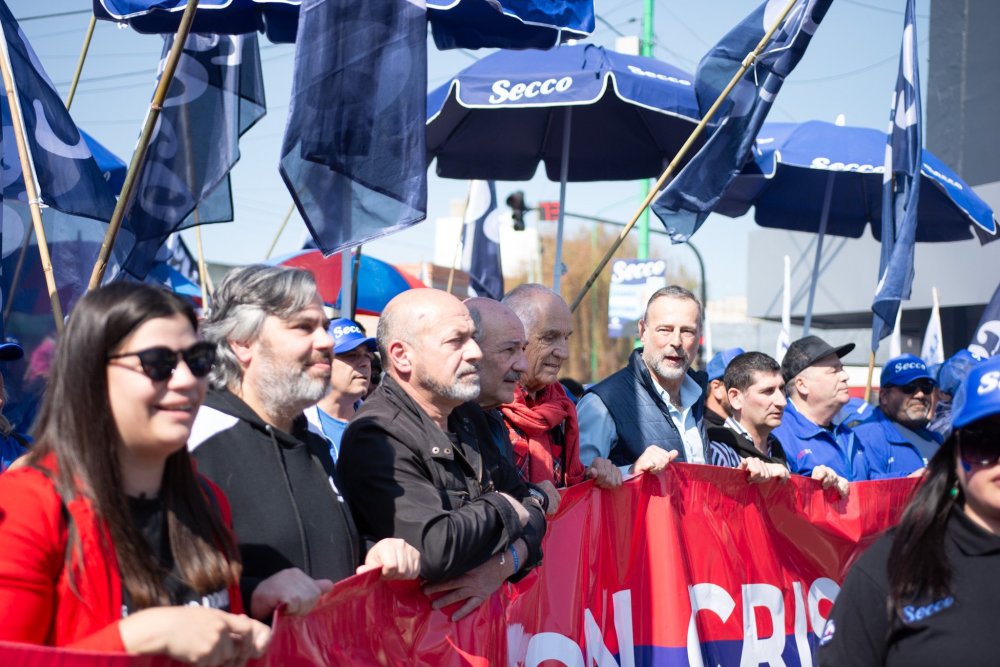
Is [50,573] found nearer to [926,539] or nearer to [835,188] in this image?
[926,539]

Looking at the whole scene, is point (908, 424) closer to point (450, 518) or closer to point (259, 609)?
point (450, 518)

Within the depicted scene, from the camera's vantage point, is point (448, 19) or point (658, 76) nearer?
point (448, 19)

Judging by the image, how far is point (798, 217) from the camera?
34.2 ft

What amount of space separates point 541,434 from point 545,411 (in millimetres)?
104

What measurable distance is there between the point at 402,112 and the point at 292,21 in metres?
1.53

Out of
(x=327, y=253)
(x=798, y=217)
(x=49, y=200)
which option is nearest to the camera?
(x=327, y=253)

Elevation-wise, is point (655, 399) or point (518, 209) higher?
point (518, 209)

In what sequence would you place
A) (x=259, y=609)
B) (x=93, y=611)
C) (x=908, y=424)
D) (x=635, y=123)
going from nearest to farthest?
(x=93, y=611), (x=259, y=609), (x=908, y=424), (x=635, y=123)

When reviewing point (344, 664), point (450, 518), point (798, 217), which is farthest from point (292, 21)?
point (798, 217)

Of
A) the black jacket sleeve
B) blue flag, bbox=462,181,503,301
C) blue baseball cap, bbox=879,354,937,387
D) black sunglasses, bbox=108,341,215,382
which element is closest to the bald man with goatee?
the black jacket sleeve

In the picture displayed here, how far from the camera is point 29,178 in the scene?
13.9 feet

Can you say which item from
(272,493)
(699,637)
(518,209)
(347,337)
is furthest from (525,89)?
(518,209)

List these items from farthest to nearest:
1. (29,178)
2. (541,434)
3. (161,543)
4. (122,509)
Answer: (541,434) → (29,178) → (161,543) → (122,509)

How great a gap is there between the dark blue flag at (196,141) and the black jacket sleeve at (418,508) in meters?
2.00
